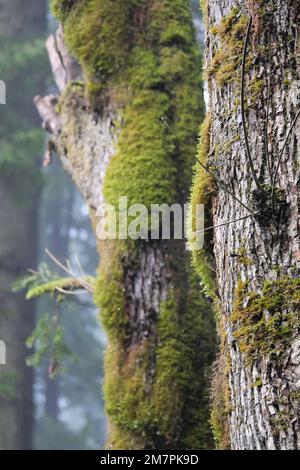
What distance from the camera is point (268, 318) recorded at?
212 centimetres

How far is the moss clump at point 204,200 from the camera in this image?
2.44 m

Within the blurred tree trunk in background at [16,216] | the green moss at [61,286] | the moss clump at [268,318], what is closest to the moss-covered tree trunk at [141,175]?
the green moss at [61,286]

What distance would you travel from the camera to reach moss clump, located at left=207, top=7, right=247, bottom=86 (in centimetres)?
238

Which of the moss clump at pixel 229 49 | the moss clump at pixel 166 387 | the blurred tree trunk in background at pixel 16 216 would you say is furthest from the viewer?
the blurred tree trunk in background at pixel 16 216

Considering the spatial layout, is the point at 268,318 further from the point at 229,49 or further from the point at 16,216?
the point at 16,216

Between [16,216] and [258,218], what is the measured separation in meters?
8.27

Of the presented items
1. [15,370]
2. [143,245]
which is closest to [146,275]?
[143,245]

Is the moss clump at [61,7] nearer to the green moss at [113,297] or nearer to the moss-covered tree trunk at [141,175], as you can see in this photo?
the moss-covered tree trunk at [141,175]

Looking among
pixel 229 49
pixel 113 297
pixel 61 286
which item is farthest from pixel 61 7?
pixel 229 49

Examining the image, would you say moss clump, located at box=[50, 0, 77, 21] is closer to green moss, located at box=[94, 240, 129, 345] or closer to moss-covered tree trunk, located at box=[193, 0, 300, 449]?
green moss, located at box=[94, 240, 129, 345]

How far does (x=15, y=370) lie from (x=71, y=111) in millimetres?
5940

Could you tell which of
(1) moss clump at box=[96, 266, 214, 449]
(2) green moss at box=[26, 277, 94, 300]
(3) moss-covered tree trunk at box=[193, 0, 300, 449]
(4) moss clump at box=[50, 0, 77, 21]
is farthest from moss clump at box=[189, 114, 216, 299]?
(4) moss clump at box=[50, 0, 77, 21]

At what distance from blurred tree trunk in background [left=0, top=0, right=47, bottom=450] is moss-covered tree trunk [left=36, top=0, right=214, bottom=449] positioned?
5.04 metres

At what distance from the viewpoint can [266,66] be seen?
2271 millimetres
